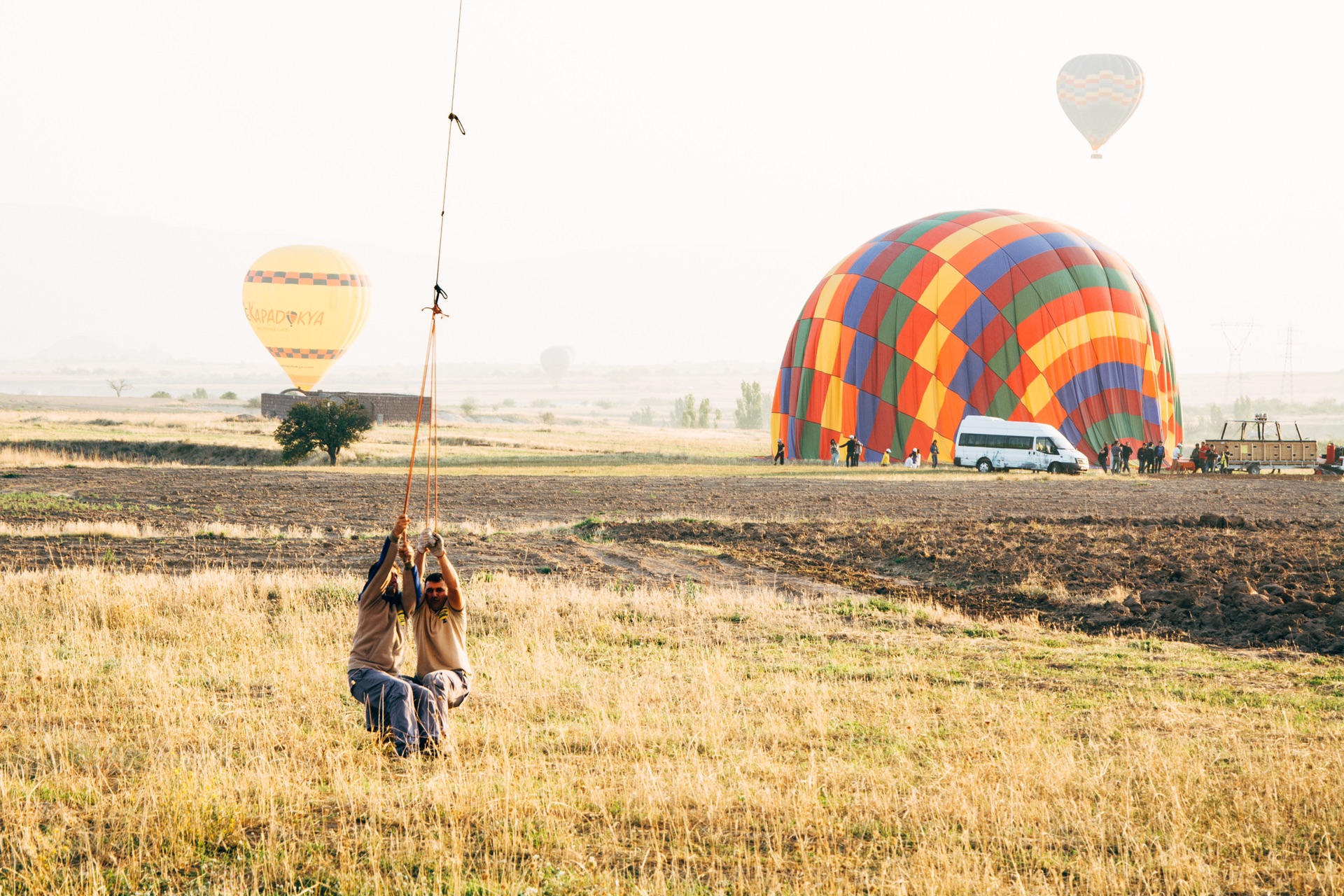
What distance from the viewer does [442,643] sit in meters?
8.60

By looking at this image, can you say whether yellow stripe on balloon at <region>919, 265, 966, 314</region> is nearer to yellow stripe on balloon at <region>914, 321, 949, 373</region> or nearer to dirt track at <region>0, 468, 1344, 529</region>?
yellow stripe on balloon at <region>914, 321, 949, 373</region>

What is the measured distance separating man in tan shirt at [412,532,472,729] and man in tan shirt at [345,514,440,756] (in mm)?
98

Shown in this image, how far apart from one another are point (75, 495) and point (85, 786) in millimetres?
25289

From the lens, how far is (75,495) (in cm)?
3002

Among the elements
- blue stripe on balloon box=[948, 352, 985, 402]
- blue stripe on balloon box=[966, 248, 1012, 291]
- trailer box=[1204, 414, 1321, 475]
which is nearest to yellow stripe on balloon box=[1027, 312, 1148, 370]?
blue stripe on balloon box=[948, 352, 985, 402]

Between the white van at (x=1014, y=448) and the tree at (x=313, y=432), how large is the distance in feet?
79.7

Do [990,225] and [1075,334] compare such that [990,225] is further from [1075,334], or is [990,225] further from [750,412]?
[750,412]

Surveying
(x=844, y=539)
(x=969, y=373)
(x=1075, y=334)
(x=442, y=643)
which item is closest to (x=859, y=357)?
(x=969, y=373)

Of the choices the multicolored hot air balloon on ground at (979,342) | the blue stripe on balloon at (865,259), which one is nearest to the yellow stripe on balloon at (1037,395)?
the multicolored hot air balloon on ground at (979,342)

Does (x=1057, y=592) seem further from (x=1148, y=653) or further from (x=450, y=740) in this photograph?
(x=450, y=740)

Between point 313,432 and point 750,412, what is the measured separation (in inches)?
4030

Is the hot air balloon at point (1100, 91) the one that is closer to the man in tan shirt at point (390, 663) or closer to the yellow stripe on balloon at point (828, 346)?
the yellow stripe on balloon at point (828, 346)

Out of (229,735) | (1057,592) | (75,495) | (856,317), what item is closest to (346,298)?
(856,317)

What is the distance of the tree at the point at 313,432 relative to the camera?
4603 cm
